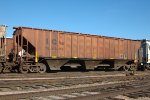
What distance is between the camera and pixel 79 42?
2538cm

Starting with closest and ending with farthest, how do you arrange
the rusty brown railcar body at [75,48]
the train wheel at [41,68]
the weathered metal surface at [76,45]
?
the train wheel at [41,68]
the rusty brown railcar body at [75,48]
the weathered metal surface at [76,45]

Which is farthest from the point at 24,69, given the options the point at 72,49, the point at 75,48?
the point at 75,48

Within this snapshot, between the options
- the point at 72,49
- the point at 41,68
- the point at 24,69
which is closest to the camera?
the point at 24,69

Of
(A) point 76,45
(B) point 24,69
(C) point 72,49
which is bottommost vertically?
(B) point 24,69

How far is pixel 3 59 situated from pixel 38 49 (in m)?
3.15

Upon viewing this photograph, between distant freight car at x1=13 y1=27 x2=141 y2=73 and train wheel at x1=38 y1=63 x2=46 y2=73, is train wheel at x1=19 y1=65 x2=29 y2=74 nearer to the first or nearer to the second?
distant freight car at x1=13 y1=27 x2=141 y2=73

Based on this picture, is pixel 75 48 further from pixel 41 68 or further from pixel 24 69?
pixel 24 69

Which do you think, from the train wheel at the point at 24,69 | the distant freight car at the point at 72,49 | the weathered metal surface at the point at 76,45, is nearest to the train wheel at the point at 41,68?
the distant freight car at the point at 72,49

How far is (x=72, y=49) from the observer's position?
974 inches

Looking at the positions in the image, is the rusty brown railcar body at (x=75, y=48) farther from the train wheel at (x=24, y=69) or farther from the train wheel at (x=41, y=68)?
the train wheel at (x=24, y=69)

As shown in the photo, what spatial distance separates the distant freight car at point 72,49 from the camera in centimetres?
2234

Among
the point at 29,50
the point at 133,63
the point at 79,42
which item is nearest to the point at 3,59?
the point at 29,50

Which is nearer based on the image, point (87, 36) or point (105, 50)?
point (87, 36)

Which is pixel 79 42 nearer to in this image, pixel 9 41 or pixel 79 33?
pixel 79 33
